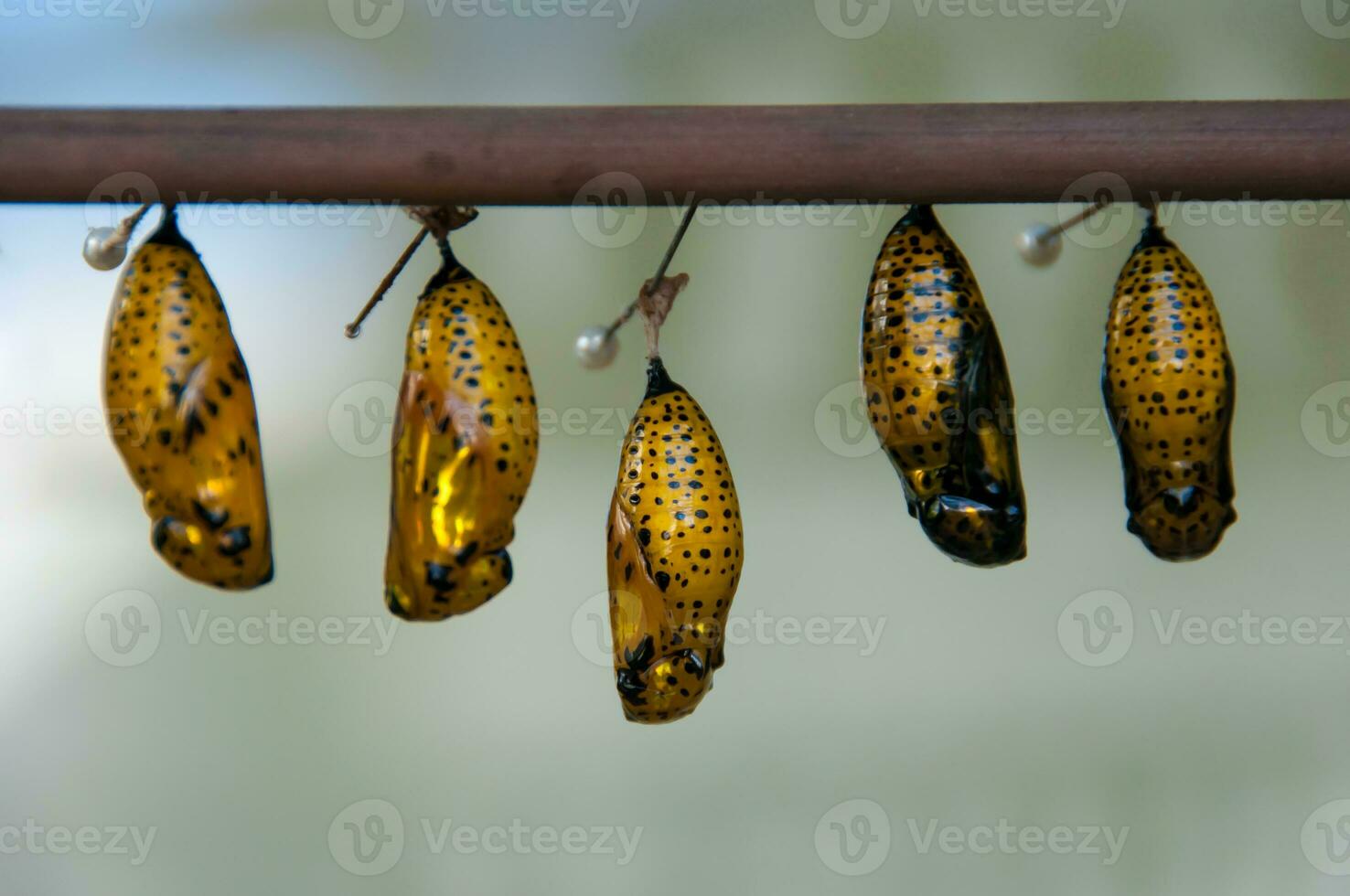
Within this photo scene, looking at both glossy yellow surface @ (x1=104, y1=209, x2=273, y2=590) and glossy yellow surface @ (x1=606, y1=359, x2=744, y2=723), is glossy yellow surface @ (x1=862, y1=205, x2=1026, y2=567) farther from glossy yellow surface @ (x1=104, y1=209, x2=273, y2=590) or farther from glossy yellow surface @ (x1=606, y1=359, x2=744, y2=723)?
glossy yellow surface @ (x1=104, y1=209, x2=273, y2=590)

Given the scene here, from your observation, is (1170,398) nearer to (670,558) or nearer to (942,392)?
(942,392)

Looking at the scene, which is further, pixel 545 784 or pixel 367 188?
pixel 545 784

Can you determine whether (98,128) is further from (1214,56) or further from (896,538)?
(1214,56)

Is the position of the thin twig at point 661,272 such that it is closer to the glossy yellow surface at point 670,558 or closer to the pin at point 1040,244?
the glossy yellow surface at point 670,558

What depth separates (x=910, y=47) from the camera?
134 centimetres

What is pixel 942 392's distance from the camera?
795mm

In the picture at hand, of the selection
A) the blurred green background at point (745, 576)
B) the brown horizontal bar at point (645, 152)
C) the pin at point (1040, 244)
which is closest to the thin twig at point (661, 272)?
the brown horizontal bar at point (645, 152)

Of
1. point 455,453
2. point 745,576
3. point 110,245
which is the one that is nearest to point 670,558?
point 455,453

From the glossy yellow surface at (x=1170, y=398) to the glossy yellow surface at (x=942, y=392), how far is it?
8 cm

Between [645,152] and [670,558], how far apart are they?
0.88 feet

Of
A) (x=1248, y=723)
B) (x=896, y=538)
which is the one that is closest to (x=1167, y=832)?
(x=1248, y=723)

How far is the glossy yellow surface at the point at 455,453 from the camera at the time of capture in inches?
30.2

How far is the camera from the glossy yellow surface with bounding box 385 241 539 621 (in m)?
0.77

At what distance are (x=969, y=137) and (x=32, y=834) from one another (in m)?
1.29
